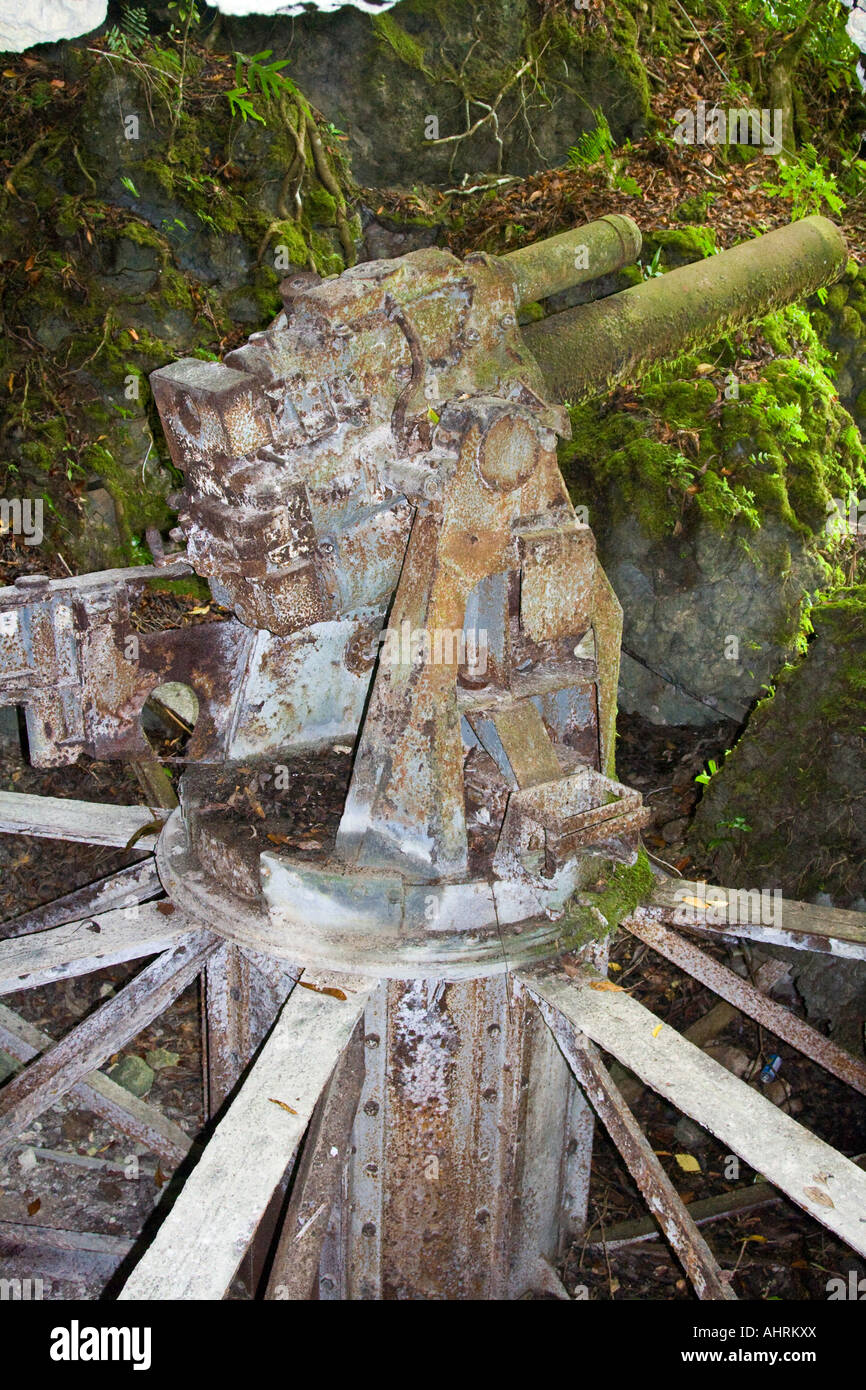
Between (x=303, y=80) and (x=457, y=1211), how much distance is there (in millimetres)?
6225

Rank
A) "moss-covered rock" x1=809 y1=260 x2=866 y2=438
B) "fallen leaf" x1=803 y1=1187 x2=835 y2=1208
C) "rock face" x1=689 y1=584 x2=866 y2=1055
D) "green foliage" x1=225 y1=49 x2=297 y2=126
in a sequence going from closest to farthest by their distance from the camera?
"fallen leaf" x1=803 y1=1187 x2=835 y2=1208
"rock face" x1=689 y1=584 x2=866 y2=1055
"green foliage" x1=225 y1=49 x2=297 y2=126
"moss-covered rock" x1=809 y1=260 x2=866 y2=438

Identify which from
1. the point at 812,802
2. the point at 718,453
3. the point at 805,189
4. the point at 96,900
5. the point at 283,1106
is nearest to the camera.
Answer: the point at 283,1106

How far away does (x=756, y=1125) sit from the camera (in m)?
2.72

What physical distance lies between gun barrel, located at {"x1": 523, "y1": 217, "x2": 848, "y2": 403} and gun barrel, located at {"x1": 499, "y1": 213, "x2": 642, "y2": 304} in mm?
102

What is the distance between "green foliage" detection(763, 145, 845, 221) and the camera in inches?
293

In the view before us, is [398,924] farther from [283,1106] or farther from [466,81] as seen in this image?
[466,81]

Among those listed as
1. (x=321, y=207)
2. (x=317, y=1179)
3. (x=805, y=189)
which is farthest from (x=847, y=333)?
(x=317, y=1179)

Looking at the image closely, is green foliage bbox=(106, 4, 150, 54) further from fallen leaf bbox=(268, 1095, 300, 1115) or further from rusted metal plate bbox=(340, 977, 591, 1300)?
fallen leaf bbox=(268, 1095, 300, 1115)

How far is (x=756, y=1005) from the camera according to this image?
3703 mm

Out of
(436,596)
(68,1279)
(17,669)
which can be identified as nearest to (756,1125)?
(436,596)

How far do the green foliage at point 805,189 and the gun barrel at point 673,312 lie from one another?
3767 mm

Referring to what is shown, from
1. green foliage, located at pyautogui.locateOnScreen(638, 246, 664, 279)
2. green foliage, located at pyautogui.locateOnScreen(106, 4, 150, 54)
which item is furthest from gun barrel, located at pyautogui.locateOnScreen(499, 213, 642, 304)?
green foliage, located at pyautogui.locateOnScreen(106, 4, 150, 54)

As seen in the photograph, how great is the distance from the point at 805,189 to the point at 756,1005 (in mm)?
5948
